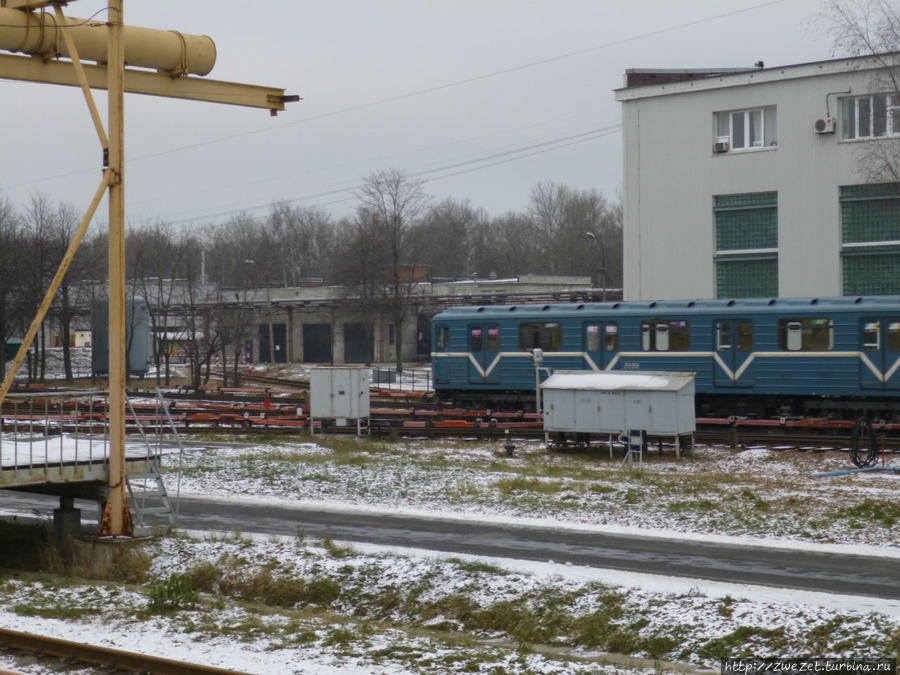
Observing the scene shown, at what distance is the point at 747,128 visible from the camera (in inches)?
1768

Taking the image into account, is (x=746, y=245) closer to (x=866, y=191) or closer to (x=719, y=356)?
(x=866, y=191)

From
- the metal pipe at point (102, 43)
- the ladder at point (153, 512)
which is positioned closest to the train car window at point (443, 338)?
the ladder at point (153, 512)

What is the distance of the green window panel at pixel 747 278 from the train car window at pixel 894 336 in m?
14.7

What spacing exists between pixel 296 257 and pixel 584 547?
118131 millimetres

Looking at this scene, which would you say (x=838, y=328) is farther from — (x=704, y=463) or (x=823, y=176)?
(x=823, y=176)

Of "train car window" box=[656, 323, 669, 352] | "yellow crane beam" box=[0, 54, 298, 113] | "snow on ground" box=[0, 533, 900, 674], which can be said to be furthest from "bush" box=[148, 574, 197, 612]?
"train car window" box=[656, 323, 669, 352]

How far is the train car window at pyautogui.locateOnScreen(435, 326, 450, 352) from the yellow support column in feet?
73.4

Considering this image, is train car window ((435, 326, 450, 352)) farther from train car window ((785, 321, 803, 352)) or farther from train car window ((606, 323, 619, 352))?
train car window ((785, 321, 803, 352))

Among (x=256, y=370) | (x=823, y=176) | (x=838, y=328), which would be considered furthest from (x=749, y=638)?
(x=256, y=370)

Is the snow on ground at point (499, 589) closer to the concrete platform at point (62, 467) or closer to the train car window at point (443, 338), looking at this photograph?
the concrete platform at point (62, 467)

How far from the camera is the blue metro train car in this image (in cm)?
3030

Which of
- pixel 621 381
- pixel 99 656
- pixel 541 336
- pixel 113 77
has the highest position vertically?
pixel 113 77

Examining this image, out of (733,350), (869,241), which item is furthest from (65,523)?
(869,241)

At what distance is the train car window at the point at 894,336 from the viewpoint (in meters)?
29.7
